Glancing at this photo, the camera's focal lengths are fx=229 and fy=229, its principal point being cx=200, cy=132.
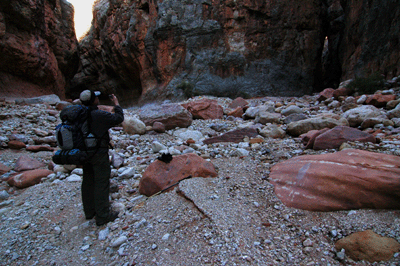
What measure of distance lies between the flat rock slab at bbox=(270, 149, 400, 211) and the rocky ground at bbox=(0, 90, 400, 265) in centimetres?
8

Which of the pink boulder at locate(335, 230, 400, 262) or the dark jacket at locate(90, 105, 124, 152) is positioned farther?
the dark jacket at locate(90, 105, 124, 152)

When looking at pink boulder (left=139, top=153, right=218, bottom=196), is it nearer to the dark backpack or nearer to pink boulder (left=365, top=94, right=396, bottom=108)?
the dark backpack

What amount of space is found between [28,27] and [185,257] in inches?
515

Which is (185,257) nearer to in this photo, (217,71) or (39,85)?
(217,71)

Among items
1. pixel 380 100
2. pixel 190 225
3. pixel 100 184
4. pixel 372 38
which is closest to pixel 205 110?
pixel 380 100

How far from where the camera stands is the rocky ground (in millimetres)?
1706

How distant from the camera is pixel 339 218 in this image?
1831mm

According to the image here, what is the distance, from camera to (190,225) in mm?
2059

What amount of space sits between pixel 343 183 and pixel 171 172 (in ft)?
5.88

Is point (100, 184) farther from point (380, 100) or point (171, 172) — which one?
point (380, 100)

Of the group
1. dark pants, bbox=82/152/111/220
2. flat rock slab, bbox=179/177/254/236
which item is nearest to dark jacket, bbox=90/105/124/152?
dark pants, bbox=82/152/111/220

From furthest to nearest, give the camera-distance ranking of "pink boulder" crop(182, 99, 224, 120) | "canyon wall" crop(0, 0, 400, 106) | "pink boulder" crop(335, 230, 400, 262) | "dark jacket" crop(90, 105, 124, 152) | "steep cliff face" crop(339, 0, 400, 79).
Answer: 1. "canyon wall" crop(0, 0, 400, 106)
2. "steep cliff face" crop(339, 0, 400, 79)
3. "pink boulder" crop(182, 99, 224, 120)
4. "dark jacket" crop(90, 105, 124, 152)
5. "pink boulder" crop(335, 230, 400, 262)

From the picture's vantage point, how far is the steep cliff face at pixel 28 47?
9.73 meters

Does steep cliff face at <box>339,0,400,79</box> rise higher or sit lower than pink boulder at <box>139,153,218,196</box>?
higher
